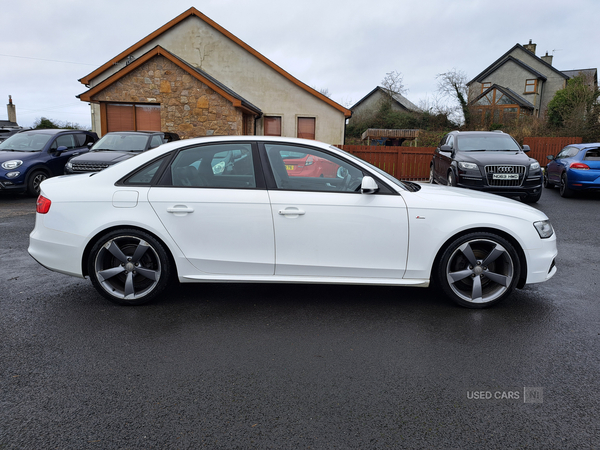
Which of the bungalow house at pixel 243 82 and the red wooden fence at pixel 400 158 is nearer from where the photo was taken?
the red wooden fence at pixel 400 158

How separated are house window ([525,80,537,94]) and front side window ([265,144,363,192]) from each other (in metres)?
54.0

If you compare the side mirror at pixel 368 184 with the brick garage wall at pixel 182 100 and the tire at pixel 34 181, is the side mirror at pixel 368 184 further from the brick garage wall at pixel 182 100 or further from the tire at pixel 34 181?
the brick garage wall at pixel 182 100

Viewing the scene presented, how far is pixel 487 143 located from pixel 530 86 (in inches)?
1782

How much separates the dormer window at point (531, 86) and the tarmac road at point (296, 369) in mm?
52707

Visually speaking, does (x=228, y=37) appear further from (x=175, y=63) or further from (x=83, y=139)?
(x=83, y=139)

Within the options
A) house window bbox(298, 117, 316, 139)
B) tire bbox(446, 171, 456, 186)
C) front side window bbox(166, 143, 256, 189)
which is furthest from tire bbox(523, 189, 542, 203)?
house window bbox(298, 117, 316, 139)

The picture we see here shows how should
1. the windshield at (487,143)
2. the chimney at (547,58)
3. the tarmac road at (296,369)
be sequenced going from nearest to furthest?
the tarmac road at (296,369)
the windshield at (487,143)
the chimney at (547,58)

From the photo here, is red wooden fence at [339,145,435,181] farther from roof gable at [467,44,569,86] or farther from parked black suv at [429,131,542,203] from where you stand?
roof gable at [467,44,569,86]

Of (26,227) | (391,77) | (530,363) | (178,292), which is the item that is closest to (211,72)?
(26,227)

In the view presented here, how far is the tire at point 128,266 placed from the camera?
4.23 metres

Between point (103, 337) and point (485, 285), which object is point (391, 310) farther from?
point (103, 337)

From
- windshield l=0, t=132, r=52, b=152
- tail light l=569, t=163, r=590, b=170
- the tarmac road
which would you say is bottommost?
the tarmac road

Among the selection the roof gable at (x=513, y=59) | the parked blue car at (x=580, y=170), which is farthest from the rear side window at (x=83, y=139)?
the roof gable at (x=513, y=59)

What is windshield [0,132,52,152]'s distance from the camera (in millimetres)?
12688
